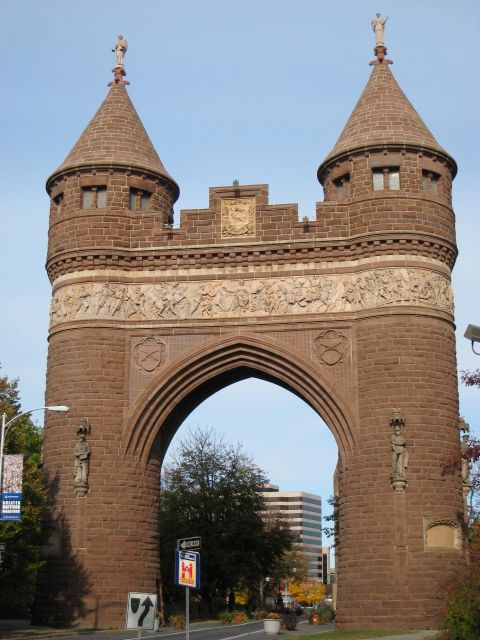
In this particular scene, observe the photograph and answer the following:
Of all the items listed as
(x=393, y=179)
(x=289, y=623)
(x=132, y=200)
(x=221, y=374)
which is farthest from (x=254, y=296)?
(x=289, y=623)

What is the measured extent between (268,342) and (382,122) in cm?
830

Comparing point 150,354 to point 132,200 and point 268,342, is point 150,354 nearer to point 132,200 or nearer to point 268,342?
point 268,342

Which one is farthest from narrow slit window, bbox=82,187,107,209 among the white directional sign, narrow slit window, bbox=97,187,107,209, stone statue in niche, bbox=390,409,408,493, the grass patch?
the white directional sign

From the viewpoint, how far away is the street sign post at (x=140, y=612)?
14.9m

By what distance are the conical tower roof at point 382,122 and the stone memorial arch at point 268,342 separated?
0.25ft

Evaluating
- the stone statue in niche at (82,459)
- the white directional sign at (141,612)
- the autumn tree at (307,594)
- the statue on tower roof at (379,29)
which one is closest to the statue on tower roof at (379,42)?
the statue on tower roof at (379,29)

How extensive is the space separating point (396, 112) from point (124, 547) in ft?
54.4

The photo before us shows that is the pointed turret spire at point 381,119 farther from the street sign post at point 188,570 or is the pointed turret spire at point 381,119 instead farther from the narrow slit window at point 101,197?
the street sign post at point 188,570

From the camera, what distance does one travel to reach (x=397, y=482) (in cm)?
2750

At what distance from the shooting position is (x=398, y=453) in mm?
27750

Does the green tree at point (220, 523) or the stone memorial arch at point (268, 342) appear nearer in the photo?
the stone memorial arch at point (268, 342)

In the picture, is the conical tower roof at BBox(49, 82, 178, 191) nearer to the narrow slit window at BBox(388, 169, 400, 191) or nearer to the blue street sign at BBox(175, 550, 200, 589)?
the narrow slit window at BBox(388, 169, 400, 191)

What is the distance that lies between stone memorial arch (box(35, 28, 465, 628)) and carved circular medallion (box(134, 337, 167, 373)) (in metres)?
0.05

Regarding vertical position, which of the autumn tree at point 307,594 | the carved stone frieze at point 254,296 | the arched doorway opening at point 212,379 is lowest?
the autumn tree at point 307,594
